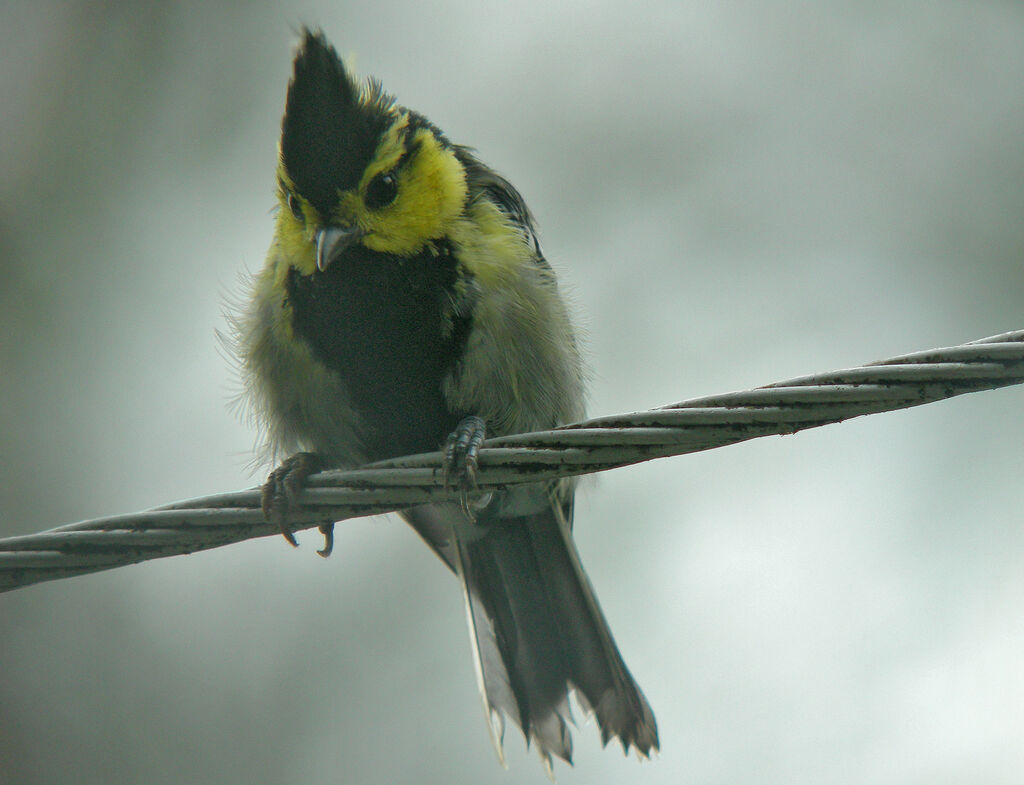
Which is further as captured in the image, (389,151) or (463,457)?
(389,151)

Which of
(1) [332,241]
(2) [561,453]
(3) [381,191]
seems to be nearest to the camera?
(2) [561,453]

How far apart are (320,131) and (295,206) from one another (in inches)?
11.5

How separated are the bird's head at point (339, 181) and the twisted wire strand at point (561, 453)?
108cm

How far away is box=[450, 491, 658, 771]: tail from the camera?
3.97 metres

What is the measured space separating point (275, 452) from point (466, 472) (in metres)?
1.38

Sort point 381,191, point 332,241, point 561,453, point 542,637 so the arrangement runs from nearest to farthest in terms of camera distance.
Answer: point 561,453, point 332,241, point 381,191, point 542,637

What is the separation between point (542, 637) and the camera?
4141 millimetres

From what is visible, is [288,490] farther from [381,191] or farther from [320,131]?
[320,131]

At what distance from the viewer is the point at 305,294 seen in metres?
3.56

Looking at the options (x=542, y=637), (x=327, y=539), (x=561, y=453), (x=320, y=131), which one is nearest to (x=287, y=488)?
(x=327, y=539)

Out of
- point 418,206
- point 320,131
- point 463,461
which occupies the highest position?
point 320,131

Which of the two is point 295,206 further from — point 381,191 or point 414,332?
point 414,332

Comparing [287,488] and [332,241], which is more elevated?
[332,241]

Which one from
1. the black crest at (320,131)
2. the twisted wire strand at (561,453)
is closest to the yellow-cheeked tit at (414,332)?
the black crest at (320,131)
